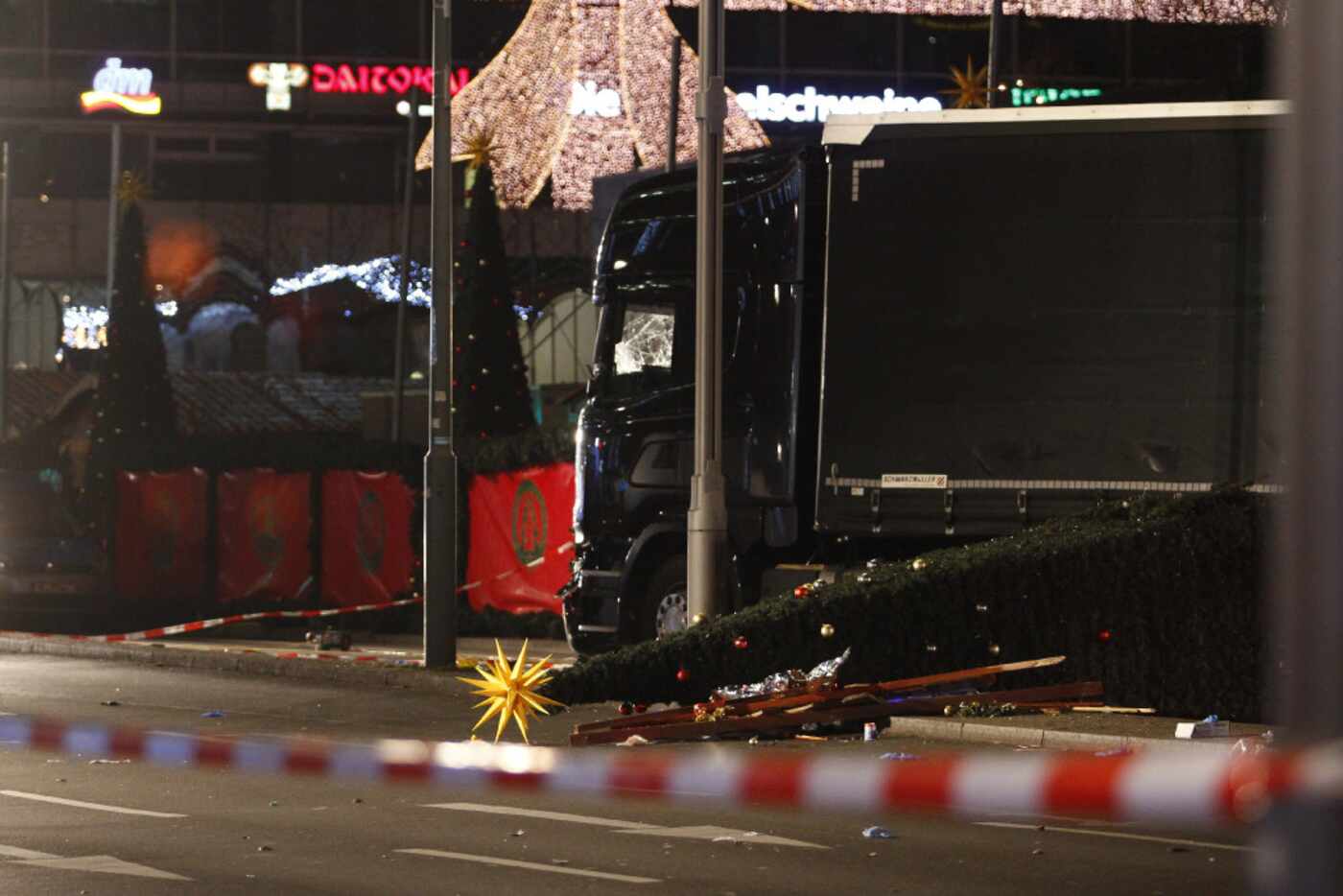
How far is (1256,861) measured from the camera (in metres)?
2.41

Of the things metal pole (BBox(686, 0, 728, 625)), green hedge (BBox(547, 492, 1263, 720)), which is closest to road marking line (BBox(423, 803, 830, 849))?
green hedge (BBox(547, 492, 1263, 720))

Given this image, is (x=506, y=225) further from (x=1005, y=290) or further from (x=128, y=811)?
(x=128, y=811)

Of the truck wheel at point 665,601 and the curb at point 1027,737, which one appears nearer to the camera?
the curb at point 1027,737

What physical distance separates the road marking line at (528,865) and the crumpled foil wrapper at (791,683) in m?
5.62

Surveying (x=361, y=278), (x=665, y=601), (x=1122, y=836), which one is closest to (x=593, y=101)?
(x=665, y=601)

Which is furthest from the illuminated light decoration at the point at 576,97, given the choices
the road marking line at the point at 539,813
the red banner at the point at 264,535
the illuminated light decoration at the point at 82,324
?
the illuminated light decoration at the point at 82,324

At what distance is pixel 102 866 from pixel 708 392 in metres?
9.09

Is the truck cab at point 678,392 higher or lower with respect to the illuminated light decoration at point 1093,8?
lower

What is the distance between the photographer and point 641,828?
1012cm

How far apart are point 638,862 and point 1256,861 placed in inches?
263

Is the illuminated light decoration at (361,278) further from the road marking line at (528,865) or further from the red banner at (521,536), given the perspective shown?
the road marking line at (528,865)

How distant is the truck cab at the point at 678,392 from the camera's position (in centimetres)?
1809

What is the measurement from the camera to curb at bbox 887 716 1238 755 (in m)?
13.0

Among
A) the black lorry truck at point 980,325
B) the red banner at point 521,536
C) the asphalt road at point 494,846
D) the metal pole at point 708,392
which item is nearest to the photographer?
the asphalt road at point 494,846
